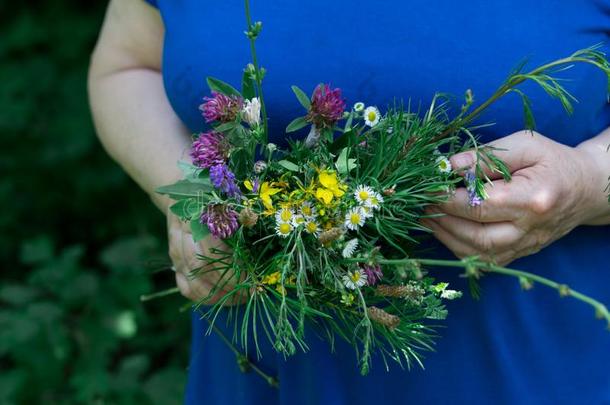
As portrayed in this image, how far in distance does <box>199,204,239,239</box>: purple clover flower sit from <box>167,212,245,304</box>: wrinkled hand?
0.11 m

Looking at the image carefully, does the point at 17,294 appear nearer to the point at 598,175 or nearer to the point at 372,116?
the point at 372,116

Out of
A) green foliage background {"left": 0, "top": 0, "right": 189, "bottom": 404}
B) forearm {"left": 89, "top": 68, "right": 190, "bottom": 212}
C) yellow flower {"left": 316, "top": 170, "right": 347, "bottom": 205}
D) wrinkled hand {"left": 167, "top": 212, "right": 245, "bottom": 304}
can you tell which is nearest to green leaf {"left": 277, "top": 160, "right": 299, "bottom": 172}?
yellow flower {"left": 316, "top": 170, "right": 347, "bottom": 205}

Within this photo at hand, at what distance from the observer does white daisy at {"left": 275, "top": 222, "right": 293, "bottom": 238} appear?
0.91m

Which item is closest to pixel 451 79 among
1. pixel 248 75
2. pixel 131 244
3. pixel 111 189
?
pixel 248 75

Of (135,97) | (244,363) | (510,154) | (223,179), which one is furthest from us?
(135,97)

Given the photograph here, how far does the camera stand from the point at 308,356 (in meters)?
1.18

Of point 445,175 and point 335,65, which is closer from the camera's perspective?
point 445,175

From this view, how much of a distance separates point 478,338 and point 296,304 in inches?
12.9

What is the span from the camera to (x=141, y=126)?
4.30 feet

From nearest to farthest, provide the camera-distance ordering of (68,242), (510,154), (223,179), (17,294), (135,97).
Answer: (223,179)
(510,154)
(135,97)
(17,294)
(68,242)

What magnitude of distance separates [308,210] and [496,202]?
23 cm

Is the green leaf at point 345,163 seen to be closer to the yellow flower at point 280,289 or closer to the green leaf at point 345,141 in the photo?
the green leaf at point 345,141

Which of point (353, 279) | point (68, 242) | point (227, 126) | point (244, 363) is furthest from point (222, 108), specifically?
point (68, 242)

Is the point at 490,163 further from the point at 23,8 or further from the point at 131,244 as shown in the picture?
the point at 23,8
